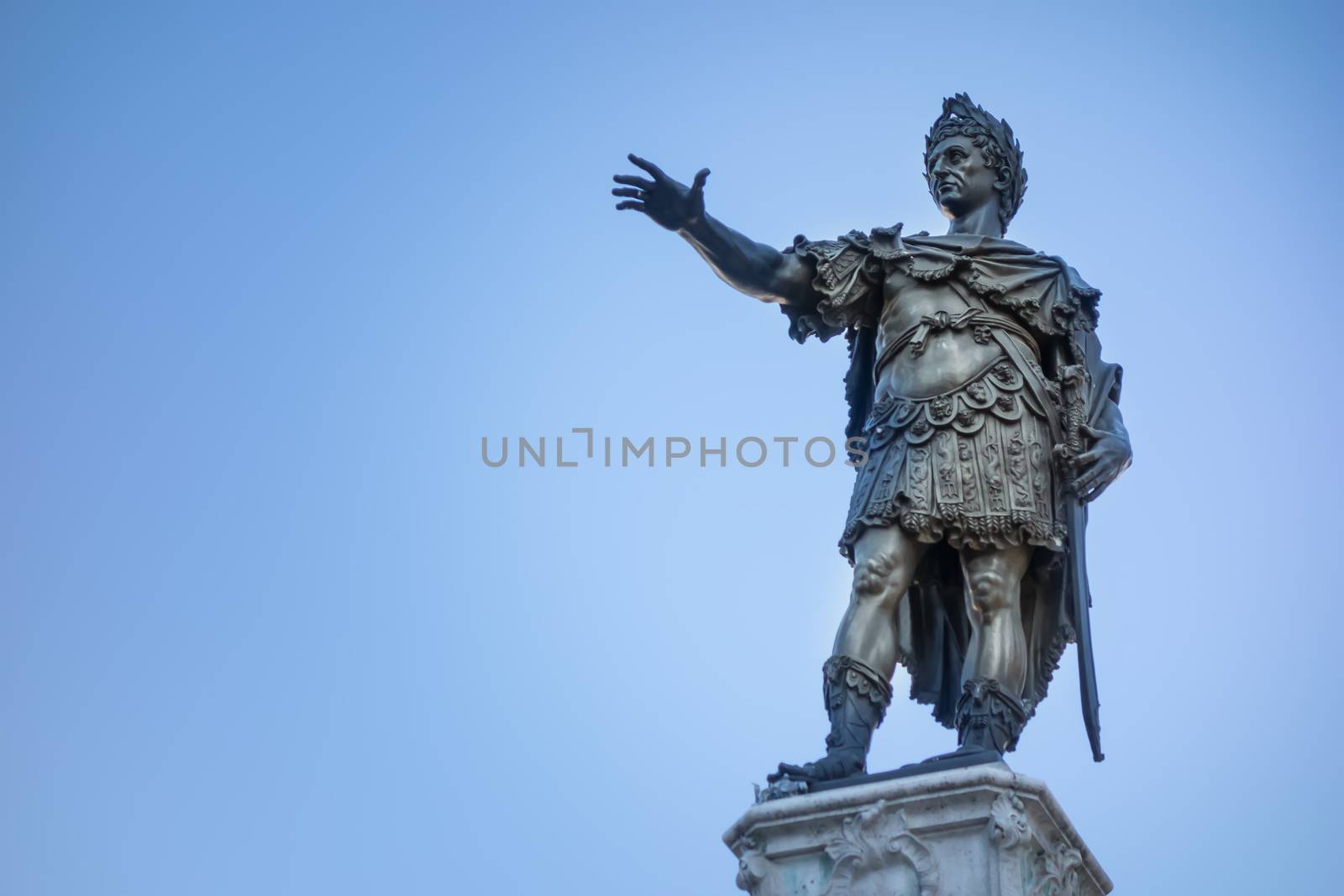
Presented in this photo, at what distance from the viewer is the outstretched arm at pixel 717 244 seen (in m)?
10.4

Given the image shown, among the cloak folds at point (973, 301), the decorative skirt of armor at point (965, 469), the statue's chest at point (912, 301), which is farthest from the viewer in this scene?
the statue's chest at point (912, 301)

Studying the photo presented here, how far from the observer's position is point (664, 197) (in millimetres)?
10367

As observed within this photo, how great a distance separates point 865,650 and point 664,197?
2678 millimetres

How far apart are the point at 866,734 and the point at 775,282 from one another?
→ 264 cm

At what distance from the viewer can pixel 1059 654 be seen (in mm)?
10047

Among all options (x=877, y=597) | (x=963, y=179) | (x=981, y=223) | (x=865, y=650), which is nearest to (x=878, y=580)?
(x=877, y=597)

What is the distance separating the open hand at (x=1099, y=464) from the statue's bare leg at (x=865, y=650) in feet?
2.98

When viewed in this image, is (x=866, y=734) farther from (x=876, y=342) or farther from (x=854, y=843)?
(x=876, y=342)

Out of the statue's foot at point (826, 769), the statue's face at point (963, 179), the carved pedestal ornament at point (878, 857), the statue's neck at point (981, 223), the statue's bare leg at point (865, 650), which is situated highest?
the statue's face at point (963, 179)

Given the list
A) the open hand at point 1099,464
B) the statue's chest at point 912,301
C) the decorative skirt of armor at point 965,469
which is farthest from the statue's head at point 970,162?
the open hand at point 1099,464

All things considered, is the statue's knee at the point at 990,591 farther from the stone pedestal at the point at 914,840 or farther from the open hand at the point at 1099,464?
the stone pedestal at the point at 914,840

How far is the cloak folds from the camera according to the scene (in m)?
9.96

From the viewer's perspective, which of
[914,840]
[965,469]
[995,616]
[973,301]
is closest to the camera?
[914,840]

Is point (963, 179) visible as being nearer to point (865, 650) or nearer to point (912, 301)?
point (912, 301)
